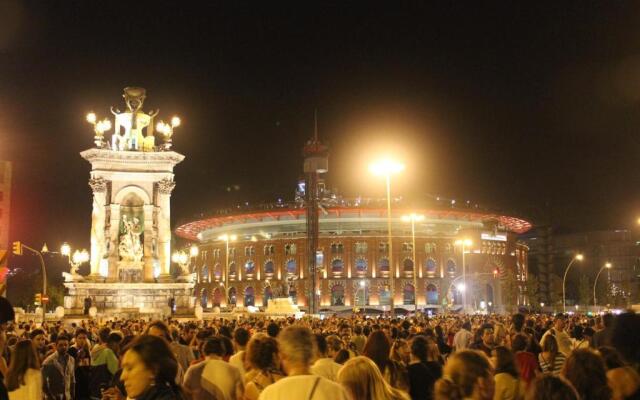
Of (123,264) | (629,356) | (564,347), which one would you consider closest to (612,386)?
(629,356)

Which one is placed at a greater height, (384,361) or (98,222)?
(98,222)

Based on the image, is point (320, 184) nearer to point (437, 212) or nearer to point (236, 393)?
point (437, 212)

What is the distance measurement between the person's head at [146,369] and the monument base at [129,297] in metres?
58.7

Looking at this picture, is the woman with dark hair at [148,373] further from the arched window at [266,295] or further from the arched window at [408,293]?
the arched window at [266,295]

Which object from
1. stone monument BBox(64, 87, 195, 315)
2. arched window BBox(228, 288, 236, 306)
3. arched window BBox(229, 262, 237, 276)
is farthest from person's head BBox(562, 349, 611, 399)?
arched window BBox(229, 262, 237, 276)

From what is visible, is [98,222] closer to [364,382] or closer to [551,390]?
[364,382]

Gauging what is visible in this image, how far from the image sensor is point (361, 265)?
12219cm

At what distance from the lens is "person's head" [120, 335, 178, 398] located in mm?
6047

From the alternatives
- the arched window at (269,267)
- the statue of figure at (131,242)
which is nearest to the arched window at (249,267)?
the arched window at (269,267)

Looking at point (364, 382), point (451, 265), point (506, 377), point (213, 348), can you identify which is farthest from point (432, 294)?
point (364, 382)

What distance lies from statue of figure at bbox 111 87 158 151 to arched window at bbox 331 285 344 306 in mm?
55791

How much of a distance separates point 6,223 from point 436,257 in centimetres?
6451

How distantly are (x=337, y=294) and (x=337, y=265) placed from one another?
4700 mm

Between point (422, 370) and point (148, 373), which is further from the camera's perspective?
point (422, 370)
